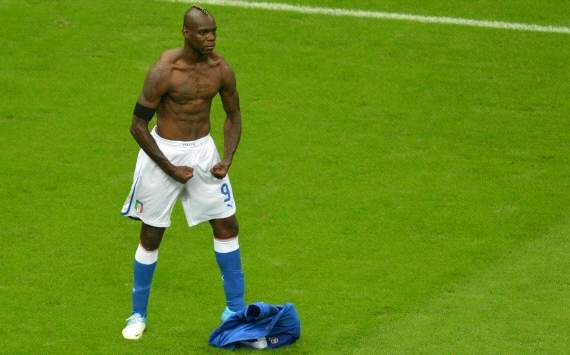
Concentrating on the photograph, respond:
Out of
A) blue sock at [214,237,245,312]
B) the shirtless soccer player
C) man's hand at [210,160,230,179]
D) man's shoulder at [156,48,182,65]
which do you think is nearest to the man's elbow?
the shirtless soccer player

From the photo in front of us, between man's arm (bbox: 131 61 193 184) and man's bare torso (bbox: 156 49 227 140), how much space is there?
3 cm

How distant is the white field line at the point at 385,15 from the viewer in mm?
19250

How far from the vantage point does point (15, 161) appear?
15.8 metres

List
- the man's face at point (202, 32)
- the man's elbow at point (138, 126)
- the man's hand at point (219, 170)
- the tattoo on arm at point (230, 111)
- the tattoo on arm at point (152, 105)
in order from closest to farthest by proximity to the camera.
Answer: the man's face at point (202, 32) → the tattoo on arm at point (152, 105) → the man's elbow at point (138, 126) → the man's hand at point (219, 170) → the tattoo on arm at point (230, 111)

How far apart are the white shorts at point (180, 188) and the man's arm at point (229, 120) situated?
0.09m

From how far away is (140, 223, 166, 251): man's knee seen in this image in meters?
11.9

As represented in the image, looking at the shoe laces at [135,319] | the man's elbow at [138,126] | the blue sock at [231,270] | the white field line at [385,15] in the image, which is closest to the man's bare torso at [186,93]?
the man's elbow at [138,126]

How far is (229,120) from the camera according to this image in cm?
1207

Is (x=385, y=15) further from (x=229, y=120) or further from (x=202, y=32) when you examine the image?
(x=202, y=32)

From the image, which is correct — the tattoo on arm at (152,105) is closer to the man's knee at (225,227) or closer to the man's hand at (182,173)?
the man's hand at (182,173)

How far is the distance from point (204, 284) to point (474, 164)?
418cm

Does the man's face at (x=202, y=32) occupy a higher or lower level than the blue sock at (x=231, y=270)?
higher

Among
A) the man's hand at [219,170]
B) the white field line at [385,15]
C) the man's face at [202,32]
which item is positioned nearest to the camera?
the man's face at [202,32]

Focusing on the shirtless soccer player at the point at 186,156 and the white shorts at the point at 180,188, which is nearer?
the shirtless soccer player at the point at 186,156
